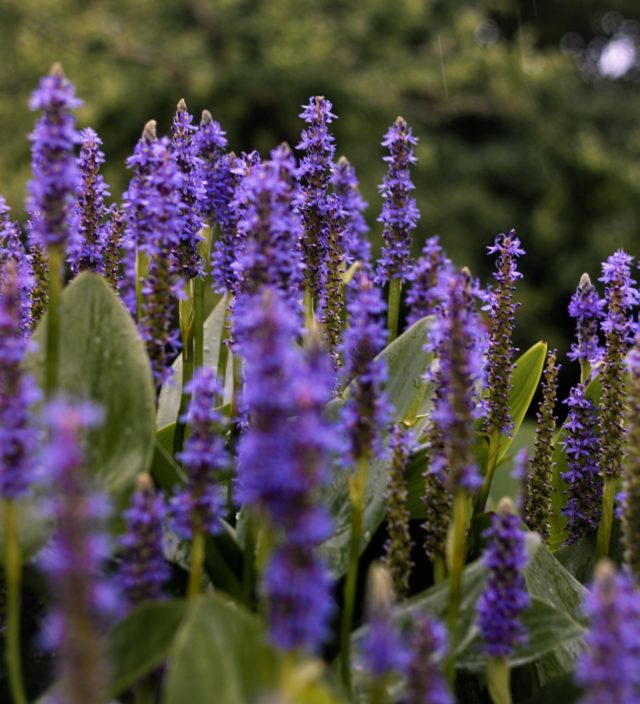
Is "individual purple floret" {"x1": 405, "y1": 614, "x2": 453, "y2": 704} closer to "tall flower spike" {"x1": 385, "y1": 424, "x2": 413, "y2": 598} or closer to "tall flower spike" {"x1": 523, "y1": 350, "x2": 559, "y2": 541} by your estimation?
"tall flower spike" {"x1": 385, "y1": 424, "x2": 413, "y2": 598}

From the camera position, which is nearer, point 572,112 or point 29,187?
point 29,187

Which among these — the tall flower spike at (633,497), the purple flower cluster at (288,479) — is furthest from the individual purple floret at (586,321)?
the purple flower cluster at (288,479)

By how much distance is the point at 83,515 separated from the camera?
0.82m

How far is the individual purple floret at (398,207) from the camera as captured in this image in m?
1.93

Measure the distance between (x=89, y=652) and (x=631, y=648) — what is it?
0.51 m

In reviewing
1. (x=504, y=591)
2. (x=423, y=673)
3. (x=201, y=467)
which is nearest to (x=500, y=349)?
(x=504, y=591)

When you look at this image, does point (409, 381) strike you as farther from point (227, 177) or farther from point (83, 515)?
point (83, 515)

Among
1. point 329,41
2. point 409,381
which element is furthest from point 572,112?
point 409,381

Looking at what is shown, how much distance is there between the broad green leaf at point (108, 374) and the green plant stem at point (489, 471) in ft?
2.03

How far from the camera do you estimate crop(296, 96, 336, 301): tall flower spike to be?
69.4 inches

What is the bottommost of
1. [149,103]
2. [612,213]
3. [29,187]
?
[29,187]

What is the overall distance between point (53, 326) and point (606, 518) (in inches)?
37.0

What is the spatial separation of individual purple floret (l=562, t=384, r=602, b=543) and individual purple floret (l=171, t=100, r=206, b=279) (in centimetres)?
69

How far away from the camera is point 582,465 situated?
1837mm
